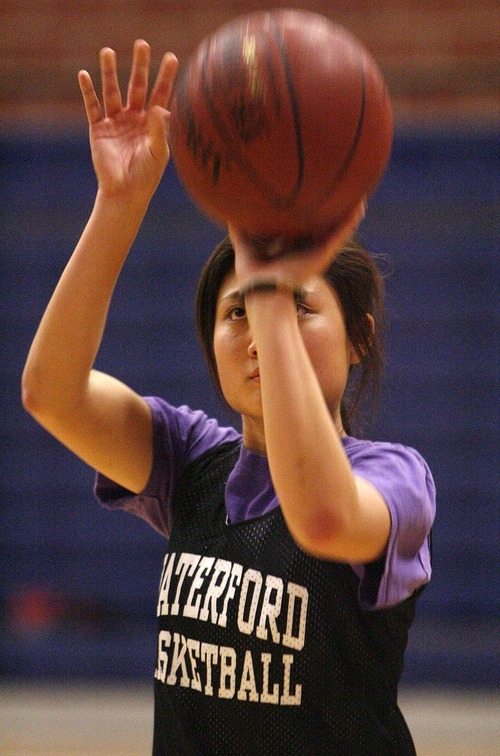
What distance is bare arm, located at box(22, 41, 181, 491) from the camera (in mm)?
1492

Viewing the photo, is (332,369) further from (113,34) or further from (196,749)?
(113,34)

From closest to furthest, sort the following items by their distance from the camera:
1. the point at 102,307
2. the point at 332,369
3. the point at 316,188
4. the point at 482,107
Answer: the point at 316,188 < the point at 332,369 < the point at 102,307 < the point at 482,107

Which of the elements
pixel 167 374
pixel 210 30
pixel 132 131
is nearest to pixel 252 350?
pixel 132 131

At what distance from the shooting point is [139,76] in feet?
5.00

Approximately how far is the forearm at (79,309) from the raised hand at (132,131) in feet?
0.12

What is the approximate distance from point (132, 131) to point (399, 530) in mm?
735

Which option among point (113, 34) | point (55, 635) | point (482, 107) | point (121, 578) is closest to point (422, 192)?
point (482, 107)

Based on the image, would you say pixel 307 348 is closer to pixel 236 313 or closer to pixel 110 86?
pixel 236 313

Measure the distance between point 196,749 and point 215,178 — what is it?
0.80 m

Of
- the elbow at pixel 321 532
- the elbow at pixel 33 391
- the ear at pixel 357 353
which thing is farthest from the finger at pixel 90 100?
the elbow at pixel 321 532

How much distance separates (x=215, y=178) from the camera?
121 cm

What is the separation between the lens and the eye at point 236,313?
→ 1.50 m

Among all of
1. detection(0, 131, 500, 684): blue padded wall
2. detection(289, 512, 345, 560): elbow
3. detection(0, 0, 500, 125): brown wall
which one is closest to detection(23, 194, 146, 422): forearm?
detection(289, 512, 345, 560): elbow

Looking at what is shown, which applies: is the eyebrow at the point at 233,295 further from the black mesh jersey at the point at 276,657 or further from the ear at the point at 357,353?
the black mesh jersey at the point at 276,657
